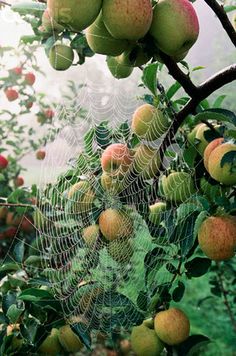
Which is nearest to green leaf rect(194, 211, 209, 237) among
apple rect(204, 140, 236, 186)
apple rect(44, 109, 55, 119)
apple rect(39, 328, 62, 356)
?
apple rect(204, 140, 236, 186)

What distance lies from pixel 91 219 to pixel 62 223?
0.61 ft

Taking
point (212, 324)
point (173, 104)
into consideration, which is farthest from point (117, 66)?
point (212, 324)

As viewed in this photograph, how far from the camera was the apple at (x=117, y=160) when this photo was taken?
1308mm

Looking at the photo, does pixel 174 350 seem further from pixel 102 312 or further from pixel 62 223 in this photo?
pixel 62 223

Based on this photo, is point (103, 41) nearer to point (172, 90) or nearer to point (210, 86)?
point (210, 86)

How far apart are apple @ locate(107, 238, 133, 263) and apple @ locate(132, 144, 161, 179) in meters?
0.20

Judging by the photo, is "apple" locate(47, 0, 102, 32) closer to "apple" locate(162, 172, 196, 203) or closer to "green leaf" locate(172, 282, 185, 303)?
"apple" locate(162, 172, 196, 203)

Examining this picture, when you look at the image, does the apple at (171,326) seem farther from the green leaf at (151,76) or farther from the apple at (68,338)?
the green leaf at (151,76)

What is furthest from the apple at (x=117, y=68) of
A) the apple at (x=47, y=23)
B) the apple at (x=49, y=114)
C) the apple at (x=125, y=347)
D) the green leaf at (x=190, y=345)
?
the apple at (x=49, y=114)

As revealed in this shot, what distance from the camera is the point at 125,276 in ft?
5.95

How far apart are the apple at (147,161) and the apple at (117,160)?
0.03 meters

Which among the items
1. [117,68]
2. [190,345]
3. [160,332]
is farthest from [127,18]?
[190,345]

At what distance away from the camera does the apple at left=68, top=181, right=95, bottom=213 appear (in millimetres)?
1373

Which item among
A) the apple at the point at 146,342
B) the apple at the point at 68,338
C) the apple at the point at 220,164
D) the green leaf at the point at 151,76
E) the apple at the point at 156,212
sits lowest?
the apple at the point at 146,342
